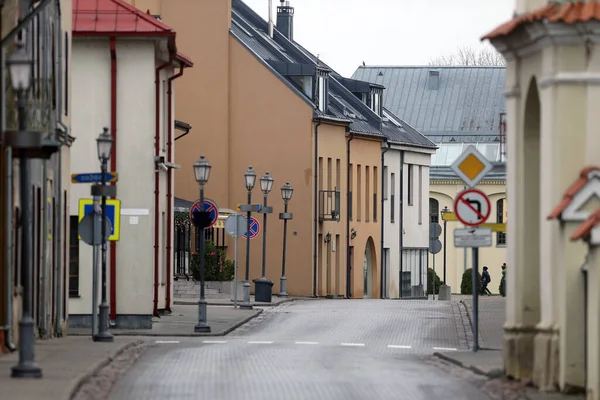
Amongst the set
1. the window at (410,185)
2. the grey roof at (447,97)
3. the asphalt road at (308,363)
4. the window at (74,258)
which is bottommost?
the asphalt road at (308,363)

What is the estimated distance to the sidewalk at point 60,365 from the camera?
17.2 metres

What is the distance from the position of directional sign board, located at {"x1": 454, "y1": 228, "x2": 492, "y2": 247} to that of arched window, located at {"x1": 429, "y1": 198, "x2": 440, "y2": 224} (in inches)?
2821

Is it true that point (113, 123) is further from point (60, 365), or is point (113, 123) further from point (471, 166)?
point (60, 365)

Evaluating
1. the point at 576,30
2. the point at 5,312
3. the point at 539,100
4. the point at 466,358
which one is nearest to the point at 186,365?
the point at 5,312

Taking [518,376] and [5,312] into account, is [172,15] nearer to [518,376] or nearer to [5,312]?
[5,312]

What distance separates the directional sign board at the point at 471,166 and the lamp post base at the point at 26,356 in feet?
26.4

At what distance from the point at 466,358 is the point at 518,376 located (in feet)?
13.4

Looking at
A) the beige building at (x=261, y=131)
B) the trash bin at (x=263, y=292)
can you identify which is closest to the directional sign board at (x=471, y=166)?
the trash bin at (x=263, y=292)

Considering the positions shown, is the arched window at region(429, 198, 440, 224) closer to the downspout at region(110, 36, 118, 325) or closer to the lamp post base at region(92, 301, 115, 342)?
the downspout at region(110, 36, 118, 325)

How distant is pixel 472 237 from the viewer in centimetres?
2439

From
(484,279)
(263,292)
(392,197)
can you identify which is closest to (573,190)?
(263,292)

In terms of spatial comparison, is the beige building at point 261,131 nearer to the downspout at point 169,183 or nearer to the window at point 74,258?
the downspout at point 169,183

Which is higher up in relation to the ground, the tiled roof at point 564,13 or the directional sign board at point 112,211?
the tiled roof at point 564,13

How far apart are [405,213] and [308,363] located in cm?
5612
